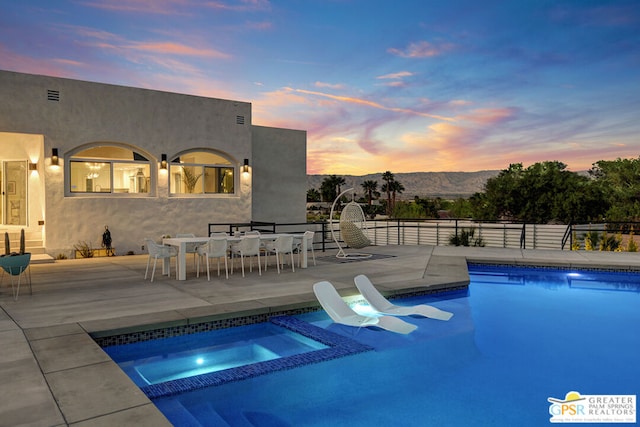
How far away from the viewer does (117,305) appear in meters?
5.64

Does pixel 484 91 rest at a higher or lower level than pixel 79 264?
higher

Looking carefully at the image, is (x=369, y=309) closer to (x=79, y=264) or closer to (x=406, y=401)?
(x=406, y=401)

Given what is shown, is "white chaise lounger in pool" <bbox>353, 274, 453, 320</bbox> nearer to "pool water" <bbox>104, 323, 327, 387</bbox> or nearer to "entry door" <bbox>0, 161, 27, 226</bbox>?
"pool water" <bbox>104, 323, 327, 387</bbox>

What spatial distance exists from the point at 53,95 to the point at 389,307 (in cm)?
891

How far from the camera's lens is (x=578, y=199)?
30750 millimetres

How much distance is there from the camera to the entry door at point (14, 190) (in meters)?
11.3

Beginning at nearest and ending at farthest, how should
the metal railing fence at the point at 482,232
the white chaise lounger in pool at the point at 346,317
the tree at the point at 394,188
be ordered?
the white chaise lounger in pool at the point at 346,317
the metal railing fence at the point at 482,232
the tree at the point at 394,188

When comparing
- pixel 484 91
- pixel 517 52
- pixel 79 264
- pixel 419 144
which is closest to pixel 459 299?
pixel 79 264

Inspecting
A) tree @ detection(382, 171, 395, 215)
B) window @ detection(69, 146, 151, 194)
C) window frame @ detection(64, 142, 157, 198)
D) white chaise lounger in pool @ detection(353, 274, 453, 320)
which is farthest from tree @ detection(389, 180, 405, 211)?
white chaise lounger in pool @ detection(353, 274, 453, 320)

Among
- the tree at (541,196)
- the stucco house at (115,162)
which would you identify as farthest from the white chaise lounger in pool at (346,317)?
the tree at (541,196)

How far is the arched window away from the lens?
12141mm

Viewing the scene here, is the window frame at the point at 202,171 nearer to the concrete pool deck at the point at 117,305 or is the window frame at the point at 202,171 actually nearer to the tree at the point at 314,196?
the concrete pool deck at the point at 117,305

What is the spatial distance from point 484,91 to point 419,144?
295 inches

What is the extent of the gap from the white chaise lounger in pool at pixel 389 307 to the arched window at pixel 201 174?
7.55 meters
